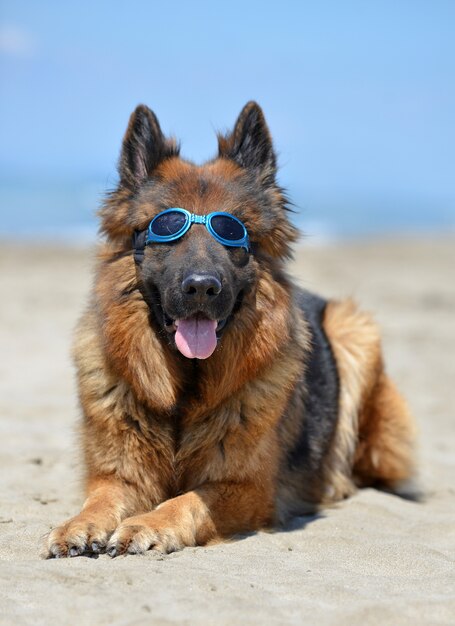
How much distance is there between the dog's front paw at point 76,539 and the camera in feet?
13.6

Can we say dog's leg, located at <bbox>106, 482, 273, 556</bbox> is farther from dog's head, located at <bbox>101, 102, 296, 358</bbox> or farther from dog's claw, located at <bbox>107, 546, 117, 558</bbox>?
dog's head, located at <bbox>101, 102, 296, 358</bbox>

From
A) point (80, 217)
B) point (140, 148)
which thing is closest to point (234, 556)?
point (140, 148)

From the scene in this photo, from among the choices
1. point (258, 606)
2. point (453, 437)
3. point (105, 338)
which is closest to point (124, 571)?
point (258, 606)

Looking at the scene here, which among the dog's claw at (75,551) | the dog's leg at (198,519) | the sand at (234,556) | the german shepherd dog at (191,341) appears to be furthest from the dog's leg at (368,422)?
the dog's claw at (75,551)

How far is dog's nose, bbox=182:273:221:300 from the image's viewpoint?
464cm

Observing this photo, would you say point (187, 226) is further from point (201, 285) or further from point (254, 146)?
point (254, 146)

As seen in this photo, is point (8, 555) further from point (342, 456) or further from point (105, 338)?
point (342, 456)

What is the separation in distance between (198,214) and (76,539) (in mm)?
1969

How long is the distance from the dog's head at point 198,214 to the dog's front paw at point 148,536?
3.12 feet

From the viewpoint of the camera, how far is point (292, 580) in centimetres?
391

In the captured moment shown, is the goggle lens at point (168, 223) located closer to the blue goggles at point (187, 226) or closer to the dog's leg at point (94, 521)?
the blue goggles at point (187, 226)

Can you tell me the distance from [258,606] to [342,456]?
3274 mm

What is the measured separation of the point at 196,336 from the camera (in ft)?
16.1

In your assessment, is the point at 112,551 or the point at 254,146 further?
the point at 254,146
